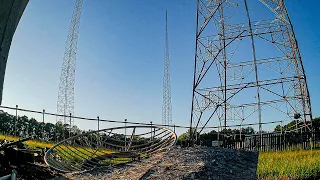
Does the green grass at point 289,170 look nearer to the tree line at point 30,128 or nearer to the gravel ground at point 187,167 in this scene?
the gravel ground at point 187,167

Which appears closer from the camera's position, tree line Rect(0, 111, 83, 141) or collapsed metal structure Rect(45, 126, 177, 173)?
collapsed metal structure Rect(45, 126, 177, 173)

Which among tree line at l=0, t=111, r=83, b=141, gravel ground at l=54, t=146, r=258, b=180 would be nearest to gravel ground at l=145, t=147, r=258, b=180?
gravel ground at l=54, t=146, r=258, b=180

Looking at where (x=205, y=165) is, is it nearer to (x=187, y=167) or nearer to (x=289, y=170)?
(x=187, y=167)

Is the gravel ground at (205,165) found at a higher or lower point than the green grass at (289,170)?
higher

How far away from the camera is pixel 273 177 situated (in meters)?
5.95

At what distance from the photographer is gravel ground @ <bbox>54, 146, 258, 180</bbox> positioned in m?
4.01

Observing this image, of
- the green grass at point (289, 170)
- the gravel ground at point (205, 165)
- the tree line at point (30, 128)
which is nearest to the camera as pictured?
the gravel ground at point (205, 165)

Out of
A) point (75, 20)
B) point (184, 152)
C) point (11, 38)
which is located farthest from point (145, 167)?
point (75, 20)

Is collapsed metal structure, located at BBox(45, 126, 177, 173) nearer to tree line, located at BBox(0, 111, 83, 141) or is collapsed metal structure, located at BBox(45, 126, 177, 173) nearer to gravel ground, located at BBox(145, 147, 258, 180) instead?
gravel ground, located at BBox(145, 147, 258, 180)

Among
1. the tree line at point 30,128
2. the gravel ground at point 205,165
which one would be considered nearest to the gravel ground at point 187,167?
the gravel ground at point 205,165

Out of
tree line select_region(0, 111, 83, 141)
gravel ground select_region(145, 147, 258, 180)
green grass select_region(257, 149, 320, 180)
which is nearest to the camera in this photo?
gravel ground select_region(145, 147, 258, 180)

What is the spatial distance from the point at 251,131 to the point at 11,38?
618 inches

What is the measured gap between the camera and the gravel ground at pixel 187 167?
13.1ft

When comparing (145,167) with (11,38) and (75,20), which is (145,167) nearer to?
(11,38)
